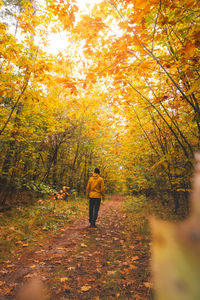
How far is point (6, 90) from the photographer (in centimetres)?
346

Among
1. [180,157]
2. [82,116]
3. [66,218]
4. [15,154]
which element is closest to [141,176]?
[180,157]

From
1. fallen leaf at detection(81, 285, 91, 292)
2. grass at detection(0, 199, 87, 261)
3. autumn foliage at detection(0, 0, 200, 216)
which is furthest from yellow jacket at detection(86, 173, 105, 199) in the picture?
fallen leaf at detection(81, 285, 91, 292)

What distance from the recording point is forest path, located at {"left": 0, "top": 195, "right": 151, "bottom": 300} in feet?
6.52

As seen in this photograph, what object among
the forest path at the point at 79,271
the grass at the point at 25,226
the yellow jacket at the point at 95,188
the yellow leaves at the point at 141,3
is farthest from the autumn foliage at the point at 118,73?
the forest path at the point at 79,271

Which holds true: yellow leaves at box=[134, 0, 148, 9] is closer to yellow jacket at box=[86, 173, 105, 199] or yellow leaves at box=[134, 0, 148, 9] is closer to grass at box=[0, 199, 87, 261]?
yellow jacket at box=[86, 173, 105, 199]

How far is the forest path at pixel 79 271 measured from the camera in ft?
6.52

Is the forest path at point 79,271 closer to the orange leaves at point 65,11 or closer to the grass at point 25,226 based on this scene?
the grass at point 25,226

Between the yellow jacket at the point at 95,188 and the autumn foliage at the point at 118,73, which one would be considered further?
the yellow jacket at the point at 95,188

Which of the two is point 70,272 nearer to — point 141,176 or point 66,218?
point 66,218

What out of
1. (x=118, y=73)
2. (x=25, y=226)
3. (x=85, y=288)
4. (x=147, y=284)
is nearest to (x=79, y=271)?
(x=85, y=288)

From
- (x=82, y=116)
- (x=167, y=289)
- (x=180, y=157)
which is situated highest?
(x=82, y=116)

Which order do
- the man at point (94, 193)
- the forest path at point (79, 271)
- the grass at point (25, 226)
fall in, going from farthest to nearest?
the man at point (94, 193) → the grass at point (25, 226) → the forest path at point (79, 271)

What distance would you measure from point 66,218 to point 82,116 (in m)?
5.63

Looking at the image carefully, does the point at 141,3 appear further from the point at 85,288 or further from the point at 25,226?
the point at 25,226
